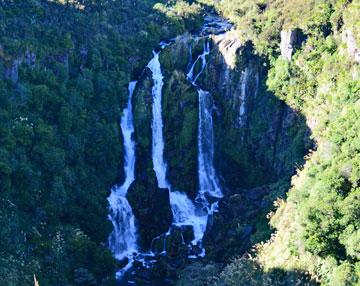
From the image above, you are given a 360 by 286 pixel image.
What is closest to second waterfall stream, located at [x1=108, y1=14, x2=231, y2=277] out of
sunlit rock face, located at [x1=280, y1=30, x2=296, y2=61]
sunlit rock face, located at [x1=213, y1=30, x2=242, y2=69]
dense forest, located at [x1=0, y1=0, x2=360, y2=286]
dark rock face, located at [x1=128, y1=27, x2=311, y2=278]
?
dark rock face, located at [x1=128, y1=27, x2=311, y2=278]

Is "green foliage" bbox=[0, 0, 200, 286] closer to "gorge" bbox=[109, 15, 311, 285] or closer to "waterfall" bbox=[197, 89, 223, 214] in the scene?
"gorge" bbox=[109, 15, 311, 285]

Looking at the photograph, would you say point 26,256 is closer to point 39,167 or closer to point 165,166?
point 39,167

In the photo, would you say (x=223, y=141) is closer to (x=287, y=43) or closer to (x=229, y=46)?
(x=229, y=46)

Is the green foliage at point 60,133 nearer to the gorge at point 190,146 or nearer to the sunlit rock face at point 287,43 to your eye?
the gorge at point 190,146

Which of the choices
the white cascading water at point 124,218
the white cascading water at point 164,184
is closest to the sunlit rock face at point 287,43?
the white cascading water at point 164,184

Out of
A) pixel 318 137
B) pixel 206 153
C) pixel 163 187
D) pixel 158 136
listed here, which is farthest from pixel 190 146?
pixel 318 137

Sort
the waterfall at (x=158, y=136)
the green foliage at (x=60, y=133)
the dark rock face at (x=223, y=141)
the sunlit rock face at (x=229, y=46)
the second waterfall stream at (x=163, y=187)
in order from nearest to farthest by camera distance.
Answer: the green foliage at (x=60, y=133) < the second waterfall stream at (x=163, y=187) < the dark rock face at (x=223, y=141) < the waterfall at (x=158, y=136) < the sunlit rock face at (x=229, y=46)
